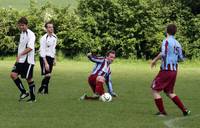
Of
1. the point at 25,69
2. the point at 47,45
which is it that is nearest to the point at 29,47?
the point at 25,69

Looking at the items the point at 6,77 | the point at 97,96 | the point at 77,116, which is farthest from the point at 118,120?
the point at 6,77

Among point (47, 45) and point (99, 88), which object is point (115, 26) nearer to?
point (47, 45)

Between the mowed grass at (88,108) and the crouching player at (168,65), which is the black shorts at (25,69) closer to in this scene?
the mowed grass at (88,108)

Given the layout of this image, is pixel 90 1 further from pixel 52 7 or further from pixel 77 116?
Answer: pixel 77 116

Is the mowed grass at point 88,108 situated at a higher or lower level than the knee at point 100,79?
lower

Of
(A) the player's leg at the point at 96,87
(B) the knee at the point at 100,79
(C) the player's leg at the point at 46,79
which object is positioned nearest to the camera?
(A) the player's leg at the point at 96,87

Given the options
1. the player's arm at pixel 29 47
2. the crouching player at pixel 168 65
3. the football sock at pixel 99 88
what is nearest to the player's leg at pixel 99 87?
the football sock at pixel 99 88

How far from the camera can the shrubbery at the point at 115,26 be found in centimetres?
3603

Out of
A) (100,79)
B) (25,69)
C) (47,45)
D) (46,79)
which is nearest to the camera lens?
(25,69)

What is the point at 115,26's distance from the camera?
1439 inches

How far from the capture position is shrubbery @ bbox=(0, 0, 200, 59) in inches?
1419

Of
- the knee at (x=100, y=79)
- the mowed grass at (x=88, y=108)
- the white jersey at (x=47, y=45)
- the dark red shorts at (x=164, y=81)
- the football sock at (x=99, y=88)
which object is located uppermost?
the white jersey at (x=47, y=45)

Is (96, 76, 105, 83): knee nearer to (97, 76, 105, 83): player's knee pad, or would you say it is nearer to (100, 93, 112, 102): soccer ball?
(97, 76, 105, 83): player's knee pad

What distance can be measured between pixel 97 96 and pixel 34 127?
5112mm
